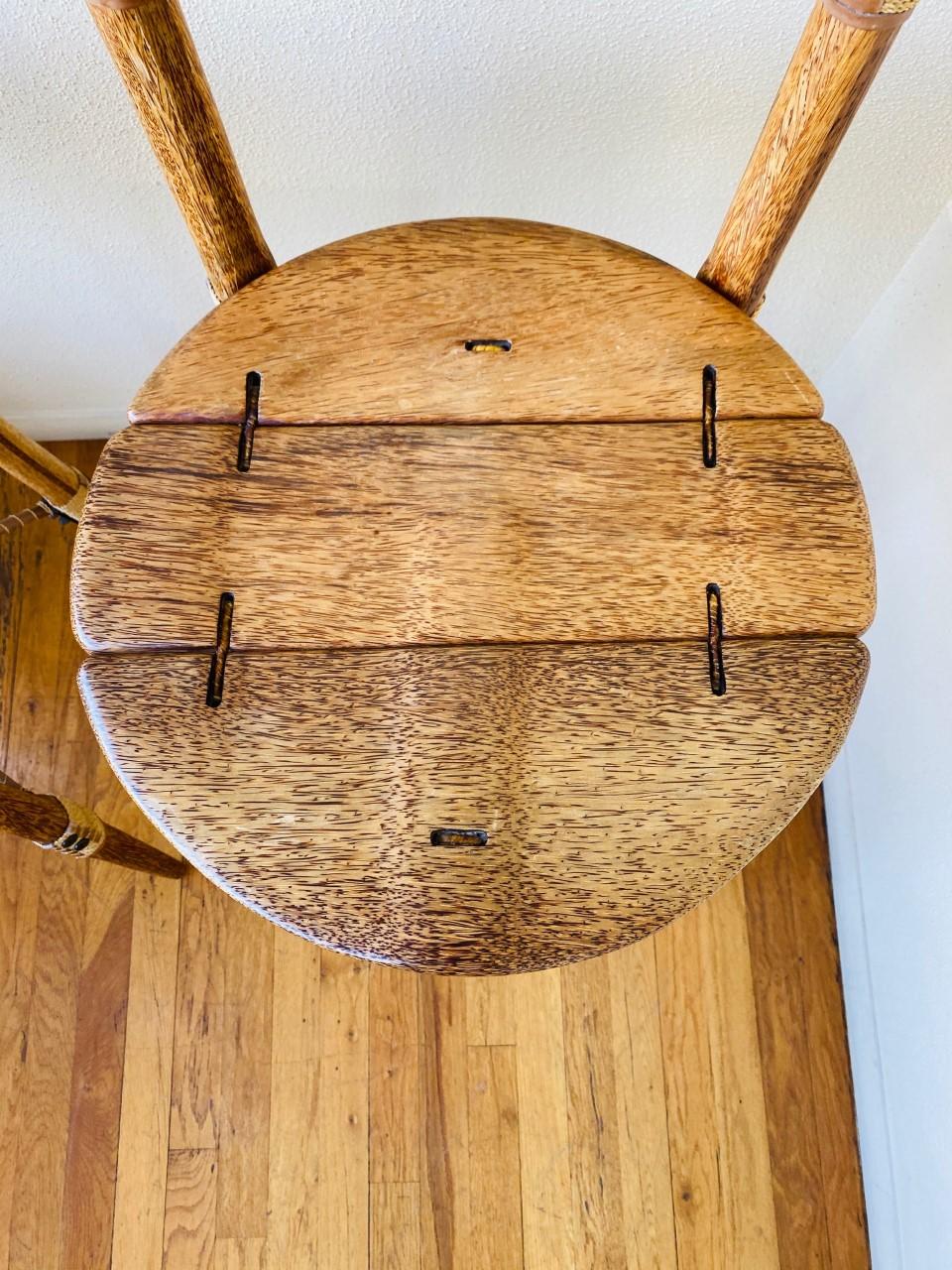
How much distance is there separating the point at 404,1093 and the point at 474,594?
0.70 meters

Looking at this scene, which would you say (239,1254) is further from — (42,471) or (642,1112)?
(42,471)

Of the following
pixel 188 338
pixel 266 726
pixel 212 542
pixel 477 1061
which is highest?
pixel 188 338

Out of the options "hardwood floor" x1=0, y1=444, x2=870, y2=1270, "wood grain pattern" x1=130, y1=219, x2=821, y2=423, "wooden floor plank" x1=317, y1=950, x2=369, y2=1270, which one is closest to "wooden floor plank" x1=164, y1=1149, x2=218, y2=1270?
"hardwood floor" x1=0, y1=444, x2=870, y2=1270

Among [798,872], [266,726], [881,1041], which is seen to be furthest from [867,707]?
[266,726]

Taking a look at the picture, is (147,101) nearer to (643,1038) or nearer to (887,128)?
(887,128)

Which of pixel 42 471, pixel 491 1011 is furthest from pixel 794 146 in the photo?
pixel 491 1011

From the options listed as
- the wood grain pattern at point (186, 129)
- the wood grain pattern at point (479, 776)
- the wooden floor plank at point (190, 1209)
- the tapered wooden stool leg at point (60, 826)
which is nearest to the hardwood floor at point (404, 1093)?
the wooden floor plank at point (190, 1209)

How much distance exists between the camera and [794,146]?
1.65 ft

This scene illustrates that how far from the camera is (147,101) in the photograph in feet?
1.64

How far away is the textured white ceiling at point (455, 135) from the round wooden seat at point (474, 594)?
181 millimetres

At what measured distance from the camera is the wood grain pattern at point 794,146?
0.46 m

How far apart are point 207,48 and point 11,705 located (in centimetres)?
76

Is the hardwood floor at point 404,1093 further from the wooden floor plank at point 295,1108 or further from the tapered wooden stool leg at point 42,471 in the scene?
the tapered wooden stool leg at point 42,471

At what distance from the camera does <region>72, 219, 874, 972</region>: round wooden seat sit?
19.9 inches
